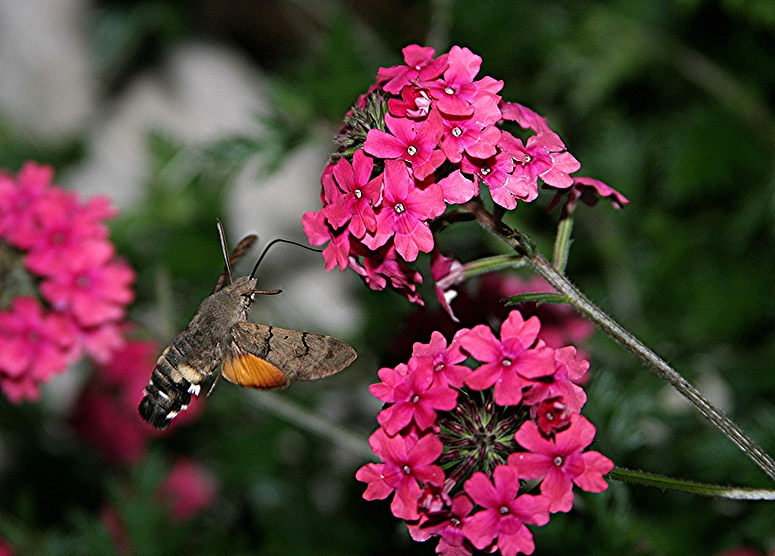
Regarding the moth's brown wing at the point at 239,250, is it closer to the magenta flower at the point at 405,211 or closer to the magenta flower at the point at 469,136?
the magenta flower at the point at 405,211

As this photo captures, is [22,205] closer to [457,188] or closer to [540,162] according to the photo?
[457,188]

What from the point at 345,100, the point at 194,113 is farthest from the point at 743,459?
the point at 194,113

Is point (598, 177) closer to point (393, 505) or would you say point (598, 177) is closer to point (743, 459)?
point (743, 459)

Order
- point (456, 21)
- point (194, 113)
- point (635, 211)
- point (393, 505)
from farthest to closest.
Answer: point (194, 113), point (635, 211), point (456, 21), point (393, 505)

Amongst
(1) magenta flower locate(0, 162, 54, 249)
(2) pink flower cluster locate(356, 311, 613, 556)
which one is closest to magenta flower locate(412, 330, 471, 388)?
(2) pink flower cluster locate(356, 311, 613, 556)

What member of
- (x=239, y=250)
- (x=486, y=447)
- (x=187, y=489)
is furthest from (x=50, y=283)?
(x=187, y=489)

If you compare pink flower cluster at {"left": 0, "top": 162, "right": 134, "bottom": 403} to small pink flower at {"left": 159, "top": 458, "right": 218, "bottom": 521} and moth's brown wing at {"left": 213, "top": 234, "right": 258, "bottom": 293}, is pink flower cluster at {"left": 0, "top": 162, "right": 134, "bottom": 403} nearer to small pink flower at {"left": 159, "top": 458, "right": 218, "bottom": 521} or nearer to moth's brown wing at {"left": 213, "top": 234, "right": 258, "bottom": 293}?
moth's brown wing at {"left": 213, "top": 234, "right": 258, "bottom": 293}

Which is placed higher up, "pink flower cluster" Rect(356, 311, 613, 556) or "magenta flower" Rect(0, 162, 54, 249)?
"pink flower cluster" Rect(356, 311, 613, 556)
